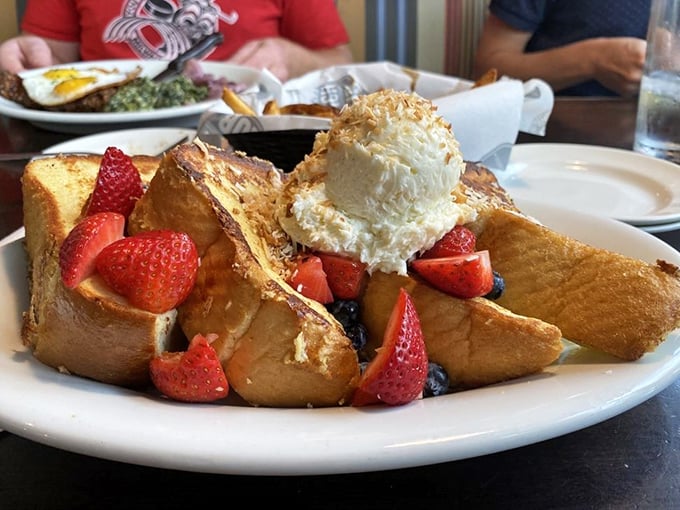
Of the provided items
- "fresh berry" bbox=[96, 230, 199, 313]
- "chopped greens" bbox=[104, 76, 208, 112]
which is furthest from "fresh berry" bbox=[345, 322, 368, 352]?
"chopped greens" bbox=[104, 76, 208, 112]

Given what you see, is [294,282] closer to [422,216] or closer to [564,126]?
[422,216]

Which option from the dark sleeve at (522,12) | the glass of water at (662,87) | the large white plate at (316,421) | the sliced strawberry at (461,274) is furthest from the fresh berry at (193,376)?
the dark sleeve at (522,12)

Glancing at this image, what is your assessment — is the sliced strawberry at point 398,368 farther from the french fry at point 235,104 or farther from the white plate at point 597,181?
the french fry at point 235,104

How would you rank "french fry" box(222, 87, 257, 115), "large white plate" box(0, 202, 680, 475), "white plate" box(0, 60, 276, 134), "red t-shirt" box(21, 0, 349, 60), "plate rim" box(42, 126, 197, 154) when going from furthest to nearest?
"red t-shirt" box(21, 0, 349, 60), "white plate" box(0, 60, 276, 134), "plate rim" box(42, 126, 197, 154), "french fry" box(222, 87, 257, 115), "large white plate" box(0, 202, 680, 475)

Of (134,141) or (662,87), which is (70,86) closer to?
(134,141)

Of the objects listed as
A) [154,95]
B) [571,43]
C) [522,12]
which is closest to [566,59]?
[571,43]

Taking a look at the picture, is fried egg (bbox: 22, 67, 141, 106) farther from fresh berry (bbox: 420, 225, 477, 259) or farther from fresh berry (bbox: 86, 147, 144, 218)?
fresh berry (bbox: 420, 225, 477, 259)

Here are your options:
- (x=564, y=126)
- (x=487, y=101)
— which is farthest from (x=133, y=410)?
(x=564, y=126)
